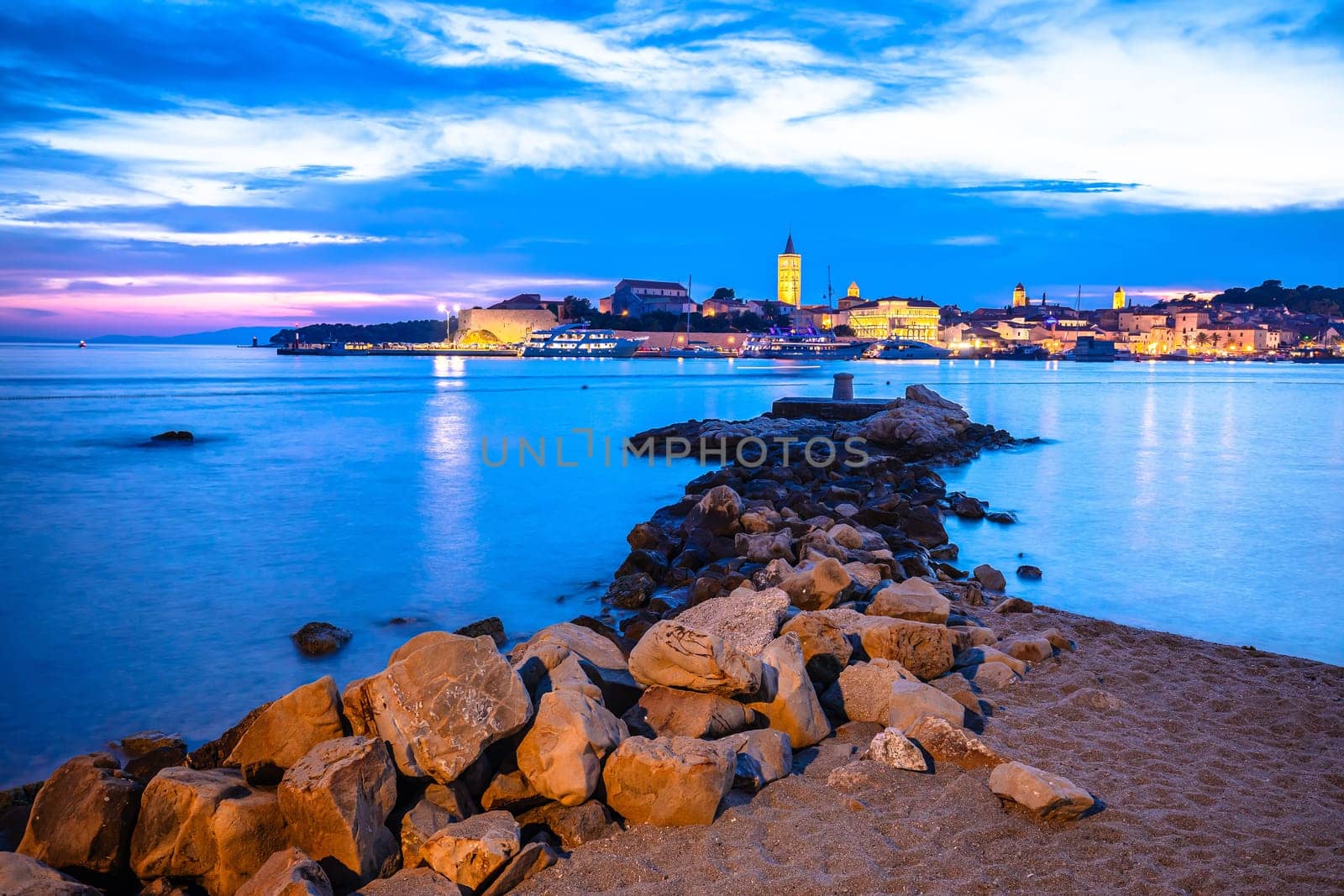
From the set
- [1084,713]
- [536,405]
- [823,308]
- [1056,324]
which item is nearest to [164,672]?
[1084,713]

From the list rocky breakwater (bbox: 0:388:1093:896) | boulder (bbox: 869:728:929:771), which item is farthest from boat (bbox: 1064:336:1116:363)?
boulder (bbox: 869:728:929:771)

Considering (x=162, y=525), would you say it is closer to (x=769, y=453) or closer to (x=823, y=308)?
(x=769, y=453)

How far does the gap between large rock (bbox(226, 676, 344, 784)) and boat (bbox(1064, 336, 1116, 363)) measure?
10645 centimetres

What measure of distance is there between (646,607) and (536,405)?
24.9 meters

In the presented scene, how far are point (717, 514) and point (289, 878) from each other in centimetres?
537

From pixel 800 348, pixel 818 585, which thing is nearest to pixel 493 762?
pixel 818 585

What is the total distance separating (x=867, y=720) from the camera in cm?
349

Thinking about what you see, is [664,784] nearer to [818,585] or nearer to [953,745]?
[953,745]

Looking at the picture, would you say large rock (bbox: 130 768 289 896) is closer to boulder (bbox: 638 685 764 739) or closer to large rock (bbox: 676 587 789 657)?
boulder (bbox: 638 685 764 739)

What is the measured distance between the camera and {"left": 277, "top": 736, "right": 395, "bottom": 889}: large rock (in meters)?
2.46

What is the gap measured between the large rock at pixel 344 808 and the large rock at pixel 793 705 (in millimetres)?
1343

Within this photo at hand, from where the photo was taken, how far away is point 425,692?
9.18 feet

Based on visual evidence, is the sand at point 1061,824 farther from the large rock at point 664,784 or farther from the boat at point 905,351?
the boat at point 905,351

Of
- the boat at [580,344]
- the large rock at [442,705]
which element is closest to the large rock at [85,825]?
the large rock at [442,705]
